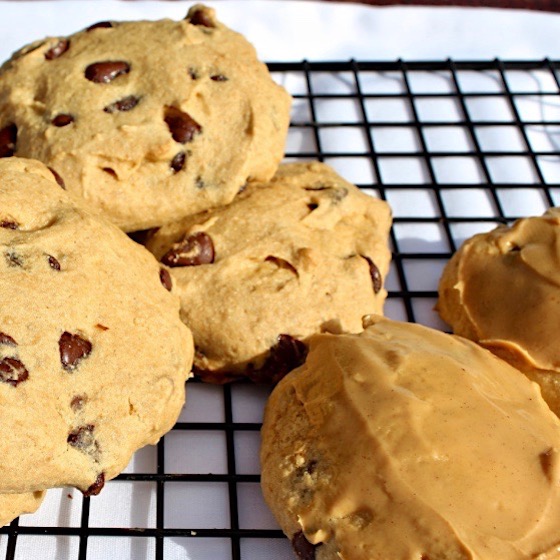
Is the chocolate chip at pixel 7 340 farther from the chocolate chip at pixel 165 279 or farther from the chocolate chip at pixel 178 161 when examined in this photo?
the chocolate chip at pixel 178 161

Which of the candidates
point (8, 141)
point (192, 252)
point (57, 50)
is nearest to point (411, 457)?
point (192, 252)

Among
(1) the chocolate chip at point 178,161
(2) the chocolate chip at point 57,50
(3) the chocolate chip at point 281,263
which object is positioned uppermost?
(2) the chocolate chip at point 57,50

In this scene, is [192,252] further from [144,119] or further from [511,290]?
[511,290]

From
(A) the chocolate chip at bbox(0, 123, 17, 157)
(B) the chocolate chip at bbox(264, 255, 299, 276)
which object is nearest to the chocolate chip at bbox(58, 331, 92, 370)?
(B) the chocolate chip at bbox(264, 255, 299, 276)

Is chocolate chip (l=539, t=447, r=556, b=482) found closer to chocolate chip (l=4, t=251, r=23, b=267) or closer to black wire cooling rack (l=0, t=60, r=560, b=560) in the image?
black wire cooling rack (l=0, t=60, r=560, b=560)

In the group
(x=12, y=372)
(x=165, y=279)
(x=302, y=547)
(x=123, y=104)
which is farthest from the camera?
(x=123, y=104)

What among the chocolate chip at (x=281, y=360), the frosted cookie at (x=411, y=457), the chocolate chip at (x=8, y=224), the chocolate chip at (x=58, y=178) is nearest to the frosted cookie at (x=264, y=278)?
the chocolate chip at (x=281, y=360)
